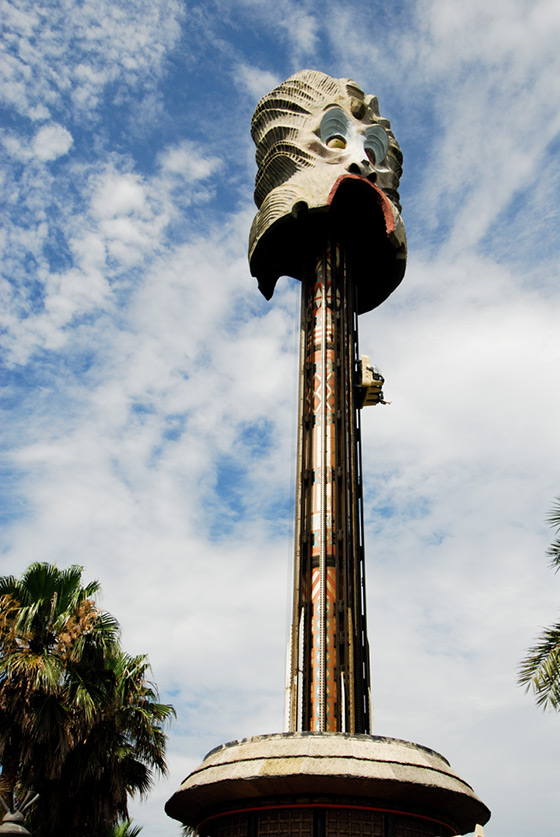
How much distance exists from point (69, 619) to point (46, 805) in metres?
4.31

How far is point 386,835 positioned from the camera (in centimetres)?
1532

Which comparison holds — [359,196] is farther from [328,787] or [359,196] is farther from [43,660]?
[328,787]

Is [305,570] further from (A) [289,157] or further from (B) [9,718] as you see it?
(A) [289,157]

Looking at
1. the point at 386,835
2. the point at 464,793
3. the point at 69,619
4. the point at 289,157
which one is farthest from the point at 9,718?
the point at 289,157

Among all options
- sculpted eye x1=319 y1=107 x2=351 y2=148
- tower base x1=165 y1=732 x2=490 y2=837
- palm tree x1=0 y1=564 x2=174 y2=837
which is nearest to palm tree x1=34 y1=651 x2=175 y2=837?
palm tree x1=0 y1=564 x2=174 y2=837

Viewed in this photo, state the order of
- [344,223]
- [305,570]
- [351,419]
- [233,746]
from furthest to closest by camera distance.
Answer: [344,223] < [351,419] < [305,570] < [233,746]

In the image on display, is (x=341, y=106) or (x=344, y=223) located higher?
(x=341, y=106)

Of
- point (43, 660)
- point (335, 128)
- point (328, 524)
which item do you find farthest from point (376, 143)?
point (43, 660)

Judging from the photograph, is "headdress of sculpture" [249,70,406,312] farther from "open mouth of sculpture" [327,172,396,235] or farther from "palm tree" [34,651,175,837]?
"palm tree" [34,651,175,837]

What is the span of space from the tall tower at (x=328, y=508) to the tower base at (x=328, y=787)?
3 cm

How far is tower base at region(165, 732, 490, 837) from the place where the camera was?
14.7 m

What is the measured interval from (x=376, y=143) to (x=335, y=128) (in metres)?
1.77

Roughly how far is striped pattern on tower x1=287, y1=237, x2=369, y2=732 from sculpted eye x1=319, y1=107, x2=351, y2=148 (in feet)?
12.5

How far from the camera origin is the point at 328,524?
2278 cm
